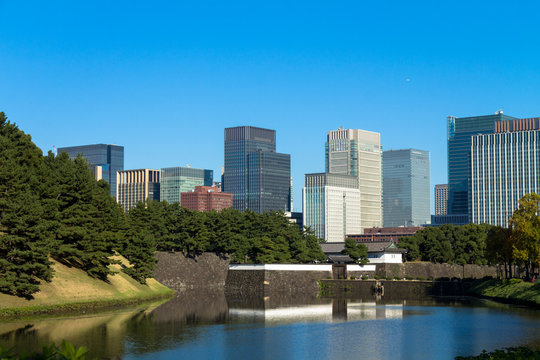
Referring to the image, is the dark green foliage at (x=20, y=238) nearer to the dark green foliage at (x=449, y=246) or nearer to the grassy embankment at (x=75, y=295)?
the grassy embankment at (x=75, y=295)

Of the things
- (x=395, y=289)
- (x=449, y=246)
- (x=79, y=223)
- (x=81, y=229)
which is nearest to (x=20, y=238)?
(x=81, y=229)

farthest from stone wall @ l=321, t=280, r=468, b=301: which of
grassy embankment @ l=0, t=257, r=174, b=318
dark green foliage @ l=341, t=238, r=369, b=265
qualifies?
grassy embankment @ l=0, t=257, r=174, b=318

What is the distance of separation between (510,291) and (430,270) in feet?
141

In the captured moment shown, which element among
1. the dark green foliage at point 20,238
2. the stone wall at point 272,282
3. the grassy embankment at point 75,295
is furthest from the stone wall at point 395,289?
the dark green foliage at point 20,238

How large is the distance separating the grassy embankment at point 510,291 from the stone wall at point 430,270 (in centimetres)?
2199

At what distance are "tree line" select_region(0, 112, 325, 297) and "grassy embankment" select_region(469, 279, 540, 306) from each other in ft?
112

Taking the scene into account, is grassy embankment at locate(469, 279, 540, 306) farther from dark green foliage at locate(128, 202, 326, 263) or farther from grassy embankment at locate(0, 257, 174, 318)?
grassy embankment at locate(0, 257, 174, 318)

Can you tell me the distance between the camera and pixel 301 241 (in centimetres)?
12888

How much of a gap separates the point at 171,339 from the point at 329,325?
17.1 metres

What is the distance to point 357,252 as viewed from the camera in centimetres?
13038

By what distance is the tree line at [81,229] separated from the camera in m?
63.8

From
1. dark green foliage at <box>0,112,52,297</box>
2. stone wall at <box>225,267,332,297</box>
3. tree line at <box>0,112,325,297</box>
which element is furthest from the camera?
stone wall at <box>225,267,332,297</box>

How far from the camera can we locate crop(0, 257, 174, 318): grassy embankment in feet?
208

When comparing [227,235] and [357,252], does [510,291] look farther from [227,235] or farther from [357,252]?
[227,235]
